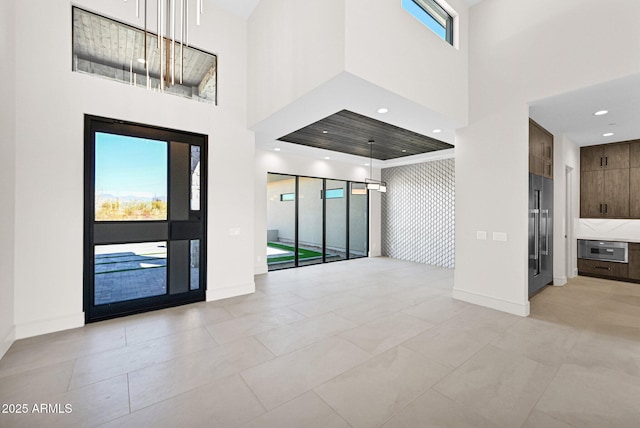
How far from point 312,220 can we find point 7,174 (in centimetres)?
589

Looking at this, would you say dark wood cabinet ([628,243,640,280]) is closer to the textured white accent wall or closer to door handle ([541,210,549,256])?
door handle ([541,210,549,256])

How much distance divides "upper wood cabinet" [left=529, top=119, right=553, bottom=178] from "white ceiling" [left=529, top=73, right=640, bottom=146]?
0.13m

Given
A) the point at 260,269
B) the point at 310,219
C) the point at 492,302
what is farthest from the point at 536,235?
the point at 260,269

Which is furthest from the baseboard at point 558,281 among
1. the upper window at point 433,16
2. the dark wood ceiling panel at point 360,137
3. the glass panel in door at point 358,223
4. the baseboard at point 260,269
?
the baseboard at point 260,269

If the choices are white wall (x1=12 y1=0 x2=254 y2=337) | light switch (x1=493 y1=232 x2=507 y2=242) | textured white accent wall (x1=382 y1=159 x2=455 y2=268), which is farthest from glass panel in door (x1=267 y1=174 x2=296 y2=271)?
light switch (x1=493 y1=232 x2=507 y2=242)

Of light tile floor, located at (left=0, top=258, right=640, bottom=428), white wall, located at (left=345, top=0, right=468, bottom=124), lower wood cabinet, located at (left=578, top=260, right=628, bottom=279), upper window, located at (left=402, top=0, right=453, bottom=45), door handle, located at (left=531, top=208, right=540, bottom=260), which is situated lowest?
light tile floor, located at (left=0, top=258, right=640, bottom=428)

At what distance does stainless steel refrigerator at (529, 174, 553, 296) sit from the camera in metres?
4.40

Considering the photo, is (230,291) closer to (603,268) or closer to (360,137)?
(360,137)

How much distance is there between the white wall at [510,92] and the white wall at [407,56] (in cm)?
33

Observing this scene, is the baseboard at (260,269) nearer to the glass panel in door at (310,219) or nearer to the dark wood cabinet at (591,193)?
the glass panel in door at (310,219)

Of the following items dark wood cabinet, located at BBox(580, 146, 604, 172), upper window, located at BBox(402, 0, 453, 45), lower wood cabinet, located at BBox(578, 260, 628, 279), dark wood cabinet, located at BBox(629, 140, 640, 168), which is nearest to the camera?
upper window, located at BBox(402, 0, 453, 45)

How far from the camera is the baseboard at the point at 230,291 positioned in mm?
4387

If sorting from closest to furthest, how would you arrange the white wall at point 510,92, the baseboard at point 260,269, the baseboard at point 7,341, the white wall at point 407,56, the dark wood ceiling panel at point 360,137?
1. the baseboard at point 7,341
2. the white wall at point 407,56
3. the white wall at point 510,92
4. the dark wood ceiling panel at point 360,137
5. the baseboard at point 260,269

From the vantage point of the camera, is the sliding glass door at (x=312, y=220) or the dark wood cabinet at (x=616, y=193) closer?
the dark wood cabinet at (x=616, y=193)
